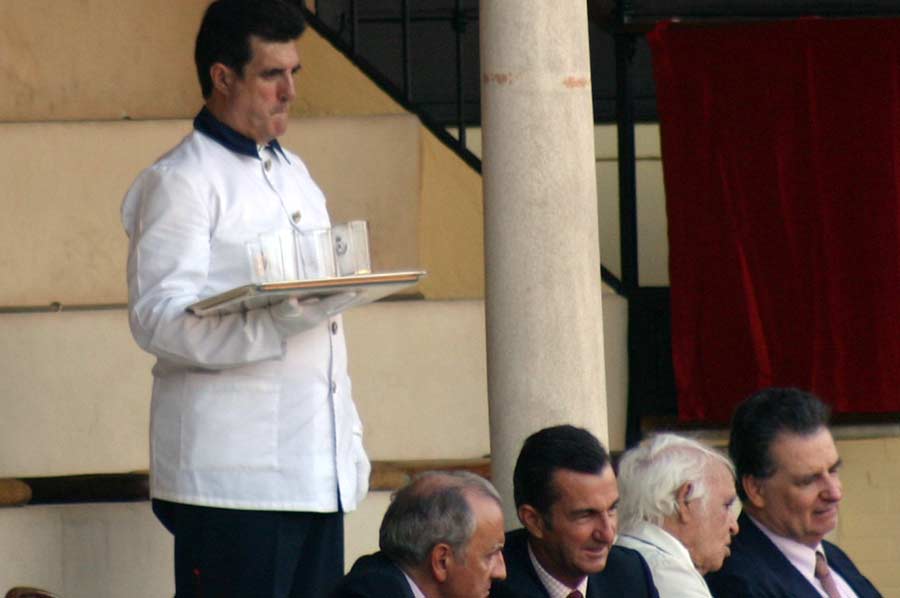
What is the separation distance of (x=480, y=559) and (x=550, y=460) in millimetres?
376

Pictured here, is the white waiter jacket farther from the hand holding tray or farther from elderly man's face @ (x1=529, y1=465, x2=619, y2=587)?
elderly man's face @ (x1=529, y1=465, x2=619, y2=587)

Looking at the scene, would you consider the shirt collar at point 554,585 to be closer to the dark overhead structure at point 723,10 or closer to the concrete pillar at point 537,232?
the concrete pillar at point 537,232

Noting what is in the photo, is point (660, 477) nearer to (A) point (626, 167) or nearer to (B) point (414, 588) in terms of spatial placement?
(B) point (414, 588)

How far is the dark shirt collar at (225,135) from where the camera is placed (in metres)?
3.68

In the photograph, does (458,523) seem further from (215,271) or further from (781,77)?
(781,77)


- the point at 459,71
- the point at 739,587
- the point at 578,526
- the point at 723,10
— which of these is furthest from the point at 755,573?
the point at 723,10

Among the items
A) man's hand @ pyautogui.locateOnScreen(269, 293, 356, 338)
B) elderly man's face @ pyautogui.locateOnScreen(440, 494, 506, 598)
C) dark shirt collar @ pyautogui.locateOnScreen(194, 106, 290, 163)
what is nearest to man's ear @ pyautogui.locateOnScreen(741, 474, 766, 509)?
elderly man's face @ pyautogui.locateOnScreen(440, 494, 506, 598)

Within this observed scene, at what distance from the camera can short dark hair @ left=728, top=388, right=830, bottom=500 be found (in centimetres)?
415

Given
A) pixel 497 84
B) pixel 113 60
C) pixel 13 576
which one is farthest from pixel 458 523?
pixel 113 60

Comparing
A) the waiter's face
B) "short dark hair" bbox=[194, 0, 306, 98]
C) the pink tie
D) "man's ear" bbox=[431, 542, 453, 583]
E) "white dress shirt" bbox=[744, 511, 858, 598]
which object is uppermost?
"short dark hair" bbox=[194, 0, 306, 98]

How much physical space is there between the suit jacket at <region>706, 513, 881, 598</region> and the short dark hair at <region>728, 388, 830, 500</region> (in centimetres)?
9

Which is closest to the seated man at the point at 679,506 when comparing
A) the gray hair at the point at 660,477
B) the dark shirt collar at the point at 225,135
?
the gray hair at the point at 660,477

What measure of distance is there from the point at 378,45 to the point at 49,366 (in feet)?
8.06

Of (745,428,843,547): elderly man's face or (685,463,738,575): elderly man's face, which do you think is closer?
(685,463,738,575): elderly man's face
